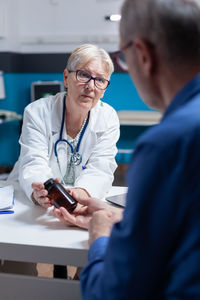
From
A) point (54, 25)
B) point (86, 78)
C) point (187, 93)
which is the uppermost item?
point (187, 93)

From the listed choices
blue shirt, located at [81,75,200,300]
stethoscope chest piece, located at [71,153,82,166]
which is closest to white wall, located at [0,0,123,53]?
stethoscope chest piece, located at [71,153,82,166]

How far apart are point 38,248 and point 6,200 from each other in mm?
411

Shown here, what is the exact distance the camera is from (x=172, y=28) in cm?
65

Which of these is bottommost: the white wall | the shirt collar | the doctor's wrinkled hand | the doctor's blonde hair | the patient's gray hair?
the white wall

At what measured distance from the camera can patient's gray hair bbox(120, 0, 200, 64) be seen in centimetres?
65

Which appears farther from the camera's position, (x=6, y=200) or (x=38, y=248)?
(x=6, y=200)

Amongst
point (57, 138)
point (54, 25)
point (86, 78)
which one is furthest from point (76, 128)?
point (54, 25)

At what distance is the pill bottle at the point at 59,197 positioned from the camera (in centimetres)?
126

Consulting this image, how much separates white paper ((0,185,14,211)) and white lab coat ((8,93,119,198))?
0.08 m

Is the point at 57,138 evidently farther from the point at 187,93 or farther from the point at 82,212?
the point at 187,93

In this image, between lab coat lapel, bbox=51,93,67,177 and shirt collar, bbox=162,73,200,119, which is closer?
shirt collar, bbox=162,73,200,119

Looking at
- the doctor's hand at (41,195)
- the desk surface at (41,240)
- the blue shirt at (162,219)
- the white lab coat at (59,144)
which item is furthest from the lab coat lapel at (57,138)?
the blue shirt at (162,219)

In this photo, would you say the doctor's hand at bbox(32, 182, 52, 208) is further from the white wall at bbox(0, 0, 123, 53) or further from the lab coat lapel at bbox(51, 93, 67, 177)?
the white wall at bbox(0, 0, 123, 53)

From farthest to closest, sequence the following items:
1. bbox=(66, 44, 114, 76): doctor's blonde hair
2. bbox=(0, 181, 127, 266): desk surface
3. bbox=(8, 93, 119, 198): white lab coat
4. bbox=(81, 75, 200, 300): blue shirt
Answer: bbox=(66, 44, 114, 76): doctor's blonde hair, bbox=(8, 93, 119, 198): white lab coat, bbox=(0, 181, 127, 266): desk surface, bbox=(81, 75, 200, 300): blue shirt
